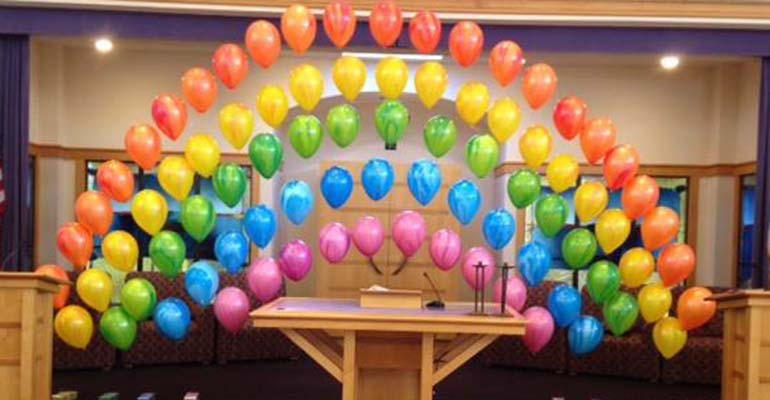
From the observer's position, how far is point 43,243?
8.84 m


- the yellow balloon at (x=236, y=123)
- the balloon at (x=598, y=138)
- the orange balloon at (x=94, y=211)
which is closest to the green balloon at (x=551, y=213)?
the balloon at (x=598, y=138)

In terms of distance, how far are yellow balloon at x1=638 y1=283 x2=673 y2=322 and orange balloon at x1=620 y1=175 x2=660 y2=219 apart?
1.99ft

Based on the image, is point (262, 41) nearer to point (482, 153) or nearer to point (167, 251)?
point (167, 251)

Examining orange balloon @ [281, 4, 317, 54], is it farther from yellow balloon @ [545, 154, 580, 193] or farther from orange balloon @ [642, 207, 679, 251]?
orange balloon @ [642, 207, 679, 251]

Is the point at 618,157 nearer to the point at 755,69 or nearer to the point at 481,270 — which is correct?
the point at 481,270

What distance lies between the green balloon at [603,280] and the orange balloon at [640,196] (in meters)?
0.45

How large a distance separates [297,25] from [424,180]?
1477mm

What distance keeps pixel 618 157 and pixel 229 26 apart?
10.9ft

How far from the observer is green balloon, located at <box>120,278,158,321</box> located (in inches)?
243

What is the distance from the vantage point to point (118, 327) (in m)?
6.18

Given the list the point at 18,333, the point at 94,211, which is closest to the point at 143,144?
the point at 94,211

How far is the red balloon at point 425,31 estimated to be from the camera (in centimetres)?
605

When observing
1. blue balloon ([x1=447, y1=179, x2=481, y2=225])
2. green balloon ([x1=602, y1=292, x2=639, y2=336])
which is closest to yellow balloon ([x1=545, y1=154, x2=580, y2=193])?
blue balloon ([x1=447, y1=179, x2=481, y2=225])

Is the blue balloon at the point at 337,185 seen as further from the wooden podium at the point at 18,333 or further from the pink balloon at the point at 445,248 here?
the wooden podium at the point at 18,333
